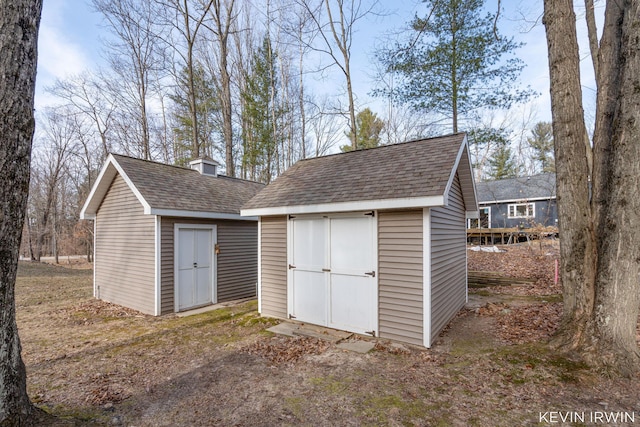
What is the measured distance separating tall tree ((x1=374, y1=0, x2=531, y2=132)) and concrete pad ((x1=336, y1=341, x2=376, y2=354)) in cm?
1085

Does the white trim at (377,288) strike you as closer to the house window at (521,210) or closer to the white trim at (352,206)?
the white trim at (352,206)

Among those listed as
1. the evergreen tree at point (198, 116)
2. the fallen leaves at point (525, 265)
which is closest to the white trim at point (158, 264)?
the fallen leaves at point (525, 265)

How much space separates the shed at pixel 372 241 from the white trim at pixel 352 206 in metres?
0.02

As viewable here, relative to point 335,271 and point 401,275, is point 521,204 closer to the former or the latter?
point 401,275

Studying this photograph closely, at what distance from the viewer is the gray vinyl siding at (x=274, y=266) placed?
6.75 metres

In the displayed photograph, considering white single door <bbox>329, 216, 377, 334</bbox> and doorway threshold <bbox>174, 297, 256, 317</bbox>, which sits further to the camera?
doorway threshold <bbox>174, 297, 256, 317</bbox>

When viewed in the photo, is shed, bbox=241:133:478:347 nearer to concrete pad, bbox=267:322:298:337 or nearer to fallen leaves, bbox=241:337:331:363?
concrete pad, bbox=267:322:298:337

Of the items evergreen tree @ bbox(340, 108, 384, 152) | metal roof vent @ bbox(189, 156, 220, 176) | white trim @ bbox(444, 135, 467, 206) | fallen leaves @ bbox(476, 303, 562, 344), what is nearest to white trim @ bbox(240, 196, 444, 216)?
white trim @ bbox(444, 135, 467, 206)

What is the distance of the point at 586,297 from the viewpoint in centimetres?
418

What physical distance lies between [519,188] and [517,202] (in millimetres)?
1081

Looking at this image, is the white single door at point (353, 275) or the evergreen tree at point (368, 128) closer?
the white single door at point (353, 275)

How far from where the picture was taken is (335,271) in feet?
19.5

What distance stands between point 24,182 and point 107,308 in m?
6.69

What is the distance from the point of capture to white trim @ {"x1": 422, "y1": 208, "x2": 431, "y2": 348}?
4895mm
